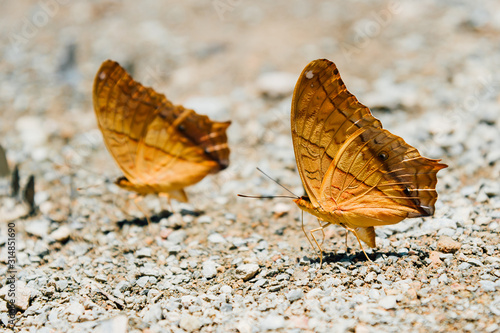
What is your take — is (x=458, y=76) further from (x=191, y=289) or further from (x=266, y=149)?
(x=191, y=289)

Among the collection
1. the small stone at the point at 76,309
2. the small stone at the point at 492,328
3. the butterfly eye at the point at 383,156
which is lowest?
the small stone at the point at 76,309

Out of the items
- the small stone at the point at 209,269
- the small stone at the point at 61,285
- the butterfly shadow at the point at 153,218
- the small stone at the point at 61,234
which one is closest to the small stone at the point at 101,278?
the small stone at the point at 61,285

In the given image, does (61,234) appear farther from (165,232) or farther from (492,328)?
(492,328)

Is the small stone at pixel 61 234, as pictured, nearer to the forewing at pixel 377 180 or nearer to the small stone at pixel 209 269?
the small stone at pixel 209 269

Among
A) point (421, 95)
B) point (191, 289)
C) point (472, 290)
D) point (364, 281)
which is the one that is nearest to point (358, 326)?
point (364, 281)

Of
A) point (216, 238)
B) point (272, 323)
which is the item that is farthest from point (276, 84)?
point (272, 323)
